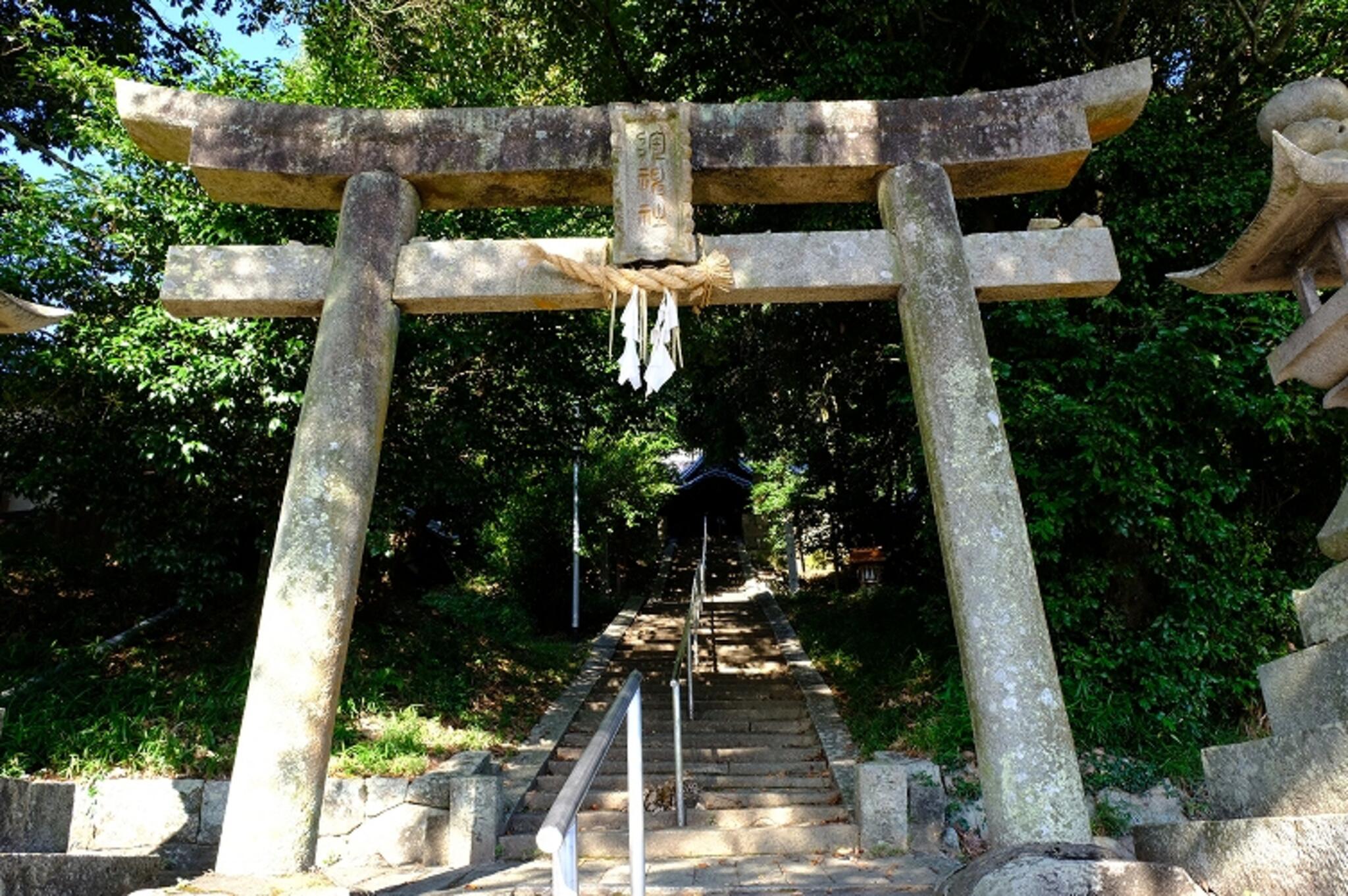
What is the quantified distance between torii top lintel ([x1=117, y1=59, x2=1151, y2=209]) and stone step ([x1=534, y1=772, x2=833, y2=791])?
4.68 metres

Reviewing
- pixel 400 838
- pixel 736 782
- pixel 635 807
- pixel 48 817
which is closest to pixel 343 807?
pixel 400 838

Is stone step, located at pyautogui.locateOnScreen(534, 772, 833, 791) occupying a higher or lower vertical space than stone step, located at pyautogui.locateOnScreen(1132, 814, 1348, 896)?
higher

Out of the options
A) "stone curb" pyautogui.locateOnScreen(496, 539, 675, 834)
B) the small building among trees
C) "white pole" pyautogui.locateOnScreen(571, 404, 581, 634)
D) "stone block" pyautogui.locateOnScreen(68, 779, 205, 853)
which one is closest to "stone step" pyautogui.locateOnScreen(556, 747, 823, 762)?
"stone curb" pyautogui.locateOnScreen(496, 539, 675, 834)

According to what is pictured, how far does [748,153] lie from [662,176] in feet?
1.69

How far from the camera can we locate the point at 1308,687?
3205mm

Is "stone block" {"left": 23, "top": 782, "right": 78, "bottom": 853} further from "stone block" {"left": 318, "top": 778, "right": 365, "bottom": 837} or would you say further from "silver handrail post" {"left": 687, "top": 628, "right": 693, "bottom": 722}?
"silver handrail post" {"left": 687, "top": 628, "right": 693, "bottom": 722}

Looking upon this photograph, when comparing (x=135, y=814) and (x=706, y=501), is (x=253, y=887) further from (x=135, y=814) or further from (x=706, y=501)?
(x=706, y=501)

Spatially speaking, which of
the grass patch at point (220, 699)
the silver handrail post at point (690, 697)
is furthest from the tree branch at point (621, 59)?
the grass patch at point (220, 699)

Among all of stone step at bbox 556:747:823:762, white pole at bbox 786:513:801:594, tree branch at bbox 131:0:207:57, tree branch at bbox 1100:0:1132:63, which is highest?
tree branch at bbox 131:0:207:57

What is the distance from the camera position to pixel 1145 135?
23.7 feet

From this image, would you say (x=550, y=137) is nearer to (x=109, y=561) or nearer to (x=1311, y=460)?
(x=1311, y=460)

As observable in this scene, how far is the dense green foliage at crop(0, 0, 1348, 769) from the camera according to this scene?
6.56m

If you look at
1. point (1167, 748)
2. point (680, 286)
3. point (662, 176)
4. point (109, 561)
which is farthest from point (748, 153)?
point (109, 561)

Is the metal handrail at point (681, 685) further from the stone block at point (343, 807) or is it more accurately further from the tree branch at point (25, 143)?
the tree branch at point (25, 143)
